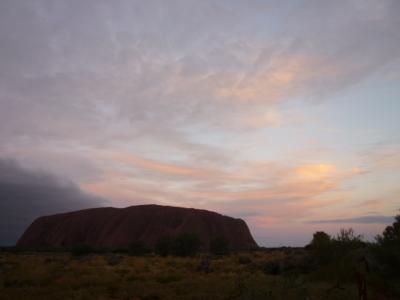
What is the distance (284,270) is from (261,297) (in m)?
17.0

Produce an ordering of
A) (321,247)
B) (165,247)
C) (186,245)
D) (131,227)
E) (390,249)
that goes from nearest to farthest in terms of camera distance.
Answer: (390,249) < (321,247) < (186,245) < (165,247) < (131,227)

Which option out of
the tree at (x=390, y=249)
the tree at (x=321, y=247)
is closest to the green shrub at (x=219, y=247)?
the tree at (x=321, y=247)

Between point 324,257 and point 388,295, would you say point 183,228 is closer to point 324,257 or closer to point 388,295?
point 324,257

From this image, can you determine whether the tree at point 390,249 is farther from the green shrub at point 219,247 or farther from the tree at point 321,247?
the green shrub at point 219,247

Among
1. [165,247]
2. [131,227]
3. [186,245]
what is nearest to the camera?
[186,245]

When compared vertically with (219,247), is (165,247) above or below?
below

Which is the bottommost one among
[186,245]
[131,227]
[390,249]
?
[390,249]

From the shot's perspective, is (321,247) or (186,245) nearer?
(321,247)

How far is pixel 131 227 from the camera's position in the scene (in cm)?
12094

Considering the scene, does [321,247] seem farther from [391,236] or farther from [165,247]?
[165,247]

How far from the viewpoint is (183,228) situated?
4417 inches

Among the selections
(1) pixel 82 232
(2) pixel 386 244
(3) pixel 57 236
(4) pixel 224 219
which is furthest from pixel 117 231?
(2) pixel 386 244

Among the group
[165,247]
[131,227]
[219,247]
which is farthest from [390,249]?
[131,227]

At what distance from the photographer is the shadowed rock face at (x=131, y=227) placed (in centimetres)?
11662
